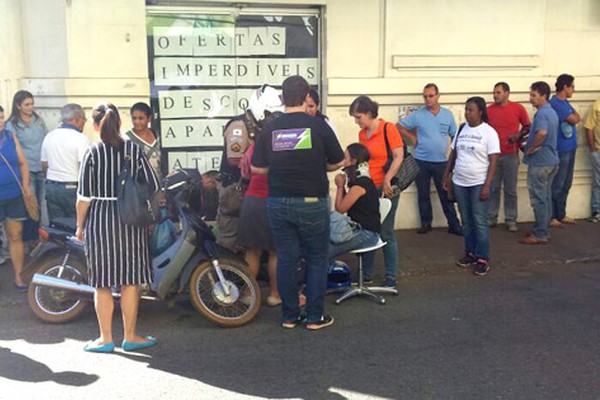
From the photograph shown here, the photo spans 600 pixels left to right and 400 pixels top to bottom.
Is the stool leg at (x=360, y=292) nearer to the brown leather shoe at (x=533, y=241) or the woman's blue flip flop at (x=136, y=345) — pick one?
the woman's blue flip flop at (x=136, y=345)

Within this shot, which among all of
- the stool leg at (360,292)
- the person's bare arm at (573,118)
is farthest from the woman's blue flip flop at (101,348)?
the person's bare arm at (573,118)

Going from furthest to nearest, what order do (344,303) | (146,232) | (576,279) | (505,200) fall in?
(505,200)
(576,279)
(344,303)
(146,232)

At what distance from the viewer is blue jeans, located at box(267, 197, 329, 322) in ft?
17.0

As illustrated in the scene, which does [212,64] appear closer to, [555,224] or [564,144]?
[564,144]

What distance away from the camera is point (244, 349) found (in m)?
5.04

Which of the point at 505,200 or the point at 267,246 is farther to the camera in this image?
the point at 505,200

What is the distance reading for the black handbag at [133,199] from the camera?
4.76 m

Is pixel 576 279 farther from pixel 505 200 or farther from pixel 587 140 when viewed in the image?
pixel 587 140

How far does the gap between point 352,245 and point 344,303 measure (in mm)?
589

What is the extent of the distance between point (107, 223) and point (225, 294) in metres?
1.18

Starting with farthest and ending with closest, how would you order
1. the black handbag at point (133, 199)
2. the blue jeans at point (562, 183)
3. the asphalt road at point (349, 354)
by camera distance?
the blue jeans at point (562, 183)
the black handbag at point (133, 199)
the asphalt road at point (349, 354)

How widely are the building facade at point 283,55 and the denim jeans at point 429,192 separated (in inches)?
8.1

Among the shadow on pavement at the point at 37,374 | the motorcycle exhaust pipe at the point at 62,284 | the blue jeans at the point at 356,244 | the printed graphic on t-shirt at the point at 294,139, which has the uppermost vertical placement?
the printed graphic on t-shirt at the point at 294,139

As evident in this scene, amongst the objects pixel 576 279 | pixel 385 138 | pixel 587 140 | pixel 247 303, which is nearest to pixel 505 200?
pixel 587 140
